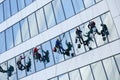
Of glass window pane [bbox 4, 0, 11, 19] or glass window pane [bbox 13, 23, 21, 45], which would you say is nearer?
glass window pane [bbox 13, 23, 21, 45]

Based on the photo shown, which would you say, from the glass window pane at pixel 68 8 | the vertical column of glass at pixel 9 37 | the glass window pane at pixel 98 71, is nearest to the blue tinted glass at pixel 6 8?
the vertical column of glass at pixel 9 37

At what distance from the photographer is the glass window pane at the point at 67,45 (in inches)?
916

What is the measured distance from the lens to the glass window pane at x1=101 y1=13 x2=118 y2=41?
2120 centimetres

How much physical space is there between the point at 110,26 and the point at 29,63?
8725mm

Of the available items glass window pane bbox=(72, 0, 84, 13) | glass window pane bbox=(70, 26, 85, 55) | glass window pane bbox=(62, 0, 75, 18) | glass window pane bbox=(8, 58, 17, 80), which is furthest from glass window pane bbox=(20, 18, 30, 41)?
glass window pane bbox=(72, 0, 84, 13)

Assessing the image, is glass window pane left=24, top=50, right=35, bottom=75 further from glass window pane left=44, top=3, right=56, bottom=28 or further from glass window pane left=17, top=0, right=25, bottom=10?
glass window pane left=17, top=0, right=25, bottom=10

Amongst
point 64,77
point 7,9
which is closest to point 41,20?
point 7,9

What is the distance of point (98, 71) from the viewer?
2102 cm

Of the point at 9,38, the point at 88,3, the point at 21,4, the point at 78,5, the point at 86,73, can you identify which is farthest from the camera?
the point at 9,38

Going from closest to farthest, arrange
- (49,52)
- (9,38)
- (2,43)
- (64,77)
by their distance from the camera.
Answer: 1. (64,77)
2. (49,52)
3. (9,38)
4. (2,43)

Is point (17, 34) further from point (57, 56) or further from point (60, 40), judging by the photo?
point (57, 56)

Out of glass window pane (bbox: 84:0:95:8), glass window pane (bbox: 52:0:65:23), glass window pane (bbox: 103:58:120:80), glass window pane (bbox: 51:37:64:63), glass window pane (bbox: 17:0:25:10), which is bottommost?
glass window pane (bbox: 103:58:120:80)

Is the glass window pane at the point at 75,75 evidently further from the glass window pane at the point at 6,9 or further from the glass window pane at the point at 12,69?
the glass window pane at the point at 6,9

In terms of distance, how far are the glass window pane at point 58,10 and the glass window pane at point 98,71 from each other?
5609 millimetres
